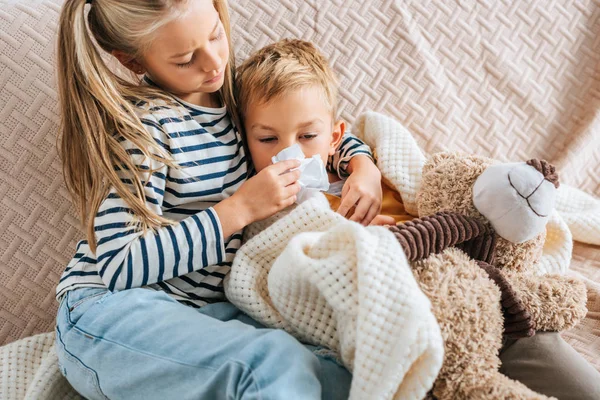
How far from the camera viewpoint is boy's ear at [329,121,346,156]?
3.83 ft

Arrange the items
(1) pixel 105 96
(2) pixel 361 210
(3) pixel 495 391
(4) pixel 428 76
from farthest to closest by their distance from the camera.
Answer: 1. (4) pixel 428 76
2. (2) pixel 361 210
3. (1) pixel 105 96
4. (3) pixel 495 391

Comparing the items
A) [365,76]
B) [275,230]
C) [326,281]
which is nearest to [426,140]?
[365,76]

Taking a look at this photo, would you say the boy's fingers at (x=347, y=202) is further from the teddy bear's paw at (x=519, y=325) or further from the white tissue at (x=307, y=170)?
the teddy bear's paw at (x=519, y=325)

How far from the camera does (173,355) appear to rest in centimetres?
82

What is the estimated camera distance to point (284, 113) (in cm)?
102

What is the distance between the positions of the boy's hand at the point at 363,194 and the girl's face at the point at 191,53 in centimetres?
30

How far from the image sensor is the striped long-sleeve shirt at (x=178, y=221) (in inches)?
35.7

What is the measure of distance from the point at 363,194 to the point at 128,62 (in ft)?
1.54

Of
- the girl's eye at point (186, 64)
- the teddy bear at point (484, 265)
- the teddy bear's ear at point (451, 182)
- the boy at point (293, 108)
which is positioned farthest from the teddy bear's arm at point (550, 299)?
the girl's eye at point (186, 64)

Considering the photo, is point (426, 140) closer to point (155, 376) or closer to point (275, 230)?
point (275, 230)

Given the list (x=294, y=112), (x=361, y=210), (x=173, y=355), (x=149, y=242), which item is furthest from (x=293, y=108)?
(x=173, y=355)

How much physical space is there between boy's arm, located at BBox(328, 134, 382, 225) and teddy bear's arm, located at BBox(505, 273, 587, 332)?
0.91 ft

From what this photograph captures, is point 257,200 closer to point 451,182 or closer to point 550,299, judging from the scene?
point 451,182

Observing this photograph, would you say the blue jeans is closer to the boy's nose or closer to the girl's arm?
the girl's arm
